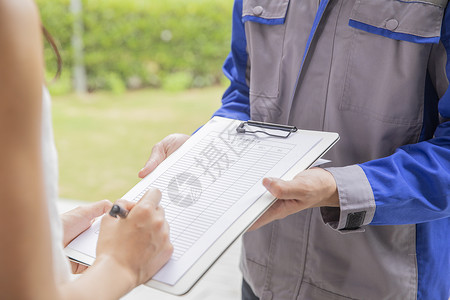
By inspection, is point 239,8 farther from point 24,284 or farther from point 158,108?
point 158,108

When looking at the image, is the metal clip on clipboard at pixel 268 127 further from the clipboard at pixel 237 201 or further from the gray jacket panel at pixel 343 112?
the gray jacket panel at pixel 343 112

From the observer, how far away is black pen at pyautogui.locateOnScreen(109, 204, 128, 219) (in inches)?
27.2

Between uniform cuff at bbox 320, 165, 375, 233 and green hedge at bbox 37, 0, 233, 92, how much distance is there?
14.1 ft

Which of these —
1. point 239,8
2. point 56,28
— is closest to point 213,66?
point 56,28

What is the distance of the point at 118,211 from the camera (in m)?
0.69

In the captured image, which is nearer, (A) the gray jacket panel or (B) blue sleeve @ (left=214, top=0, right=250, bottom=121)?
(A) the gray jacket panel

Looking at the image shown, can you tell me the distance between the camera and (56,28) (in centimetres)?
496

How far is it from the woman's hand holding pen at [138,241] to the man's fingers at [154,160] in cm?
28

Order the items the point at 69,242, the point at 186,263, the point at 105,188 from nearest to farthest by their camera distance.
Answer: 1. the point at 186,263
2. the point at 69,242
3. the point at 105,188

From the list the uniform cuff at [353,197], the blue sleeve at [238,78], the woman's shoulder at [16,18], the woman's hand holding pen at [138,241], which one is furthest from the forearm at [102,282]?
the blue sleeve at [238,78]

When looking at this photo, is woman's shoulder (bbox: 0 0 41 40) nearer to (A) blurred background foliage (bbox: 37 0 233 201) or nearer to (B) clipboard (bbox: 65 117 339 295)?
(B) clipboard (bbox: 65 117 339 295)

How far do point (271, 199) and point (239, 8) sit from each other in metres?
0.59

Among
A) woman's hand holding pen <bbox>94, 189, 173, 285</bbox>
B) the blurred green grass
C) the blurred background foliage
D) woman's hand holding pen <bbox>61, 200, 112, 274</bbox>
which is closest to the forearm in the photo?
woman's hand holding pen <bbox>94, 189, 173, 285</bbox>

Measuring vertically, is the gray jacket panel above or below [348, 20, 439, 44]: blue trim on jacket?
below
